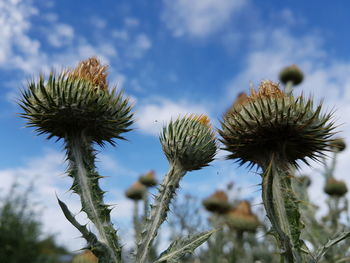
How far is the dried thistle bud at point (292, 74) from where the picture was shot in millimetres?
12398

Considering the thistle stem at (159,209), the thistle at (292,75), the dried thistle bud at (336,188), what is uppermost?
the thistle at (292,75)

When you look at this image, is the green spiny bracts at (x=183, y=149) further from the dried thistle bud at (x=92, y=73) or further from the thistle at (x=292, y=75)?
the thistle at (x=292, y=75)

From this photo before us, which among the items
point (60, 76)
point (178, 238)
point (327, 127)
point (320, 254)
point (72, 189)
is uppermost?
point (60, 76)

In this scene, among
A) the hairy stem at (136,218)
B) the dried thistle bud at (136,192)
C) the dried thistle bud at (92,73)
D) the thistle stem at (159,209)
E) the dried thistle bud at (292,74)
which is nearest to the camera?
the thistle stem at (159,209)

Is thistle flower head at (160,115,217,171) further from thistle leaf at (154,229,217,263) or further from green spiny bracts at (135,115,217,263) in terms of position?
thistle leaf at (154,229,217,263)

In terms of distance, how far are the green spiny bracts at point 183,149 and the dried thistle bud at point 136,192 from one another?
11023mm

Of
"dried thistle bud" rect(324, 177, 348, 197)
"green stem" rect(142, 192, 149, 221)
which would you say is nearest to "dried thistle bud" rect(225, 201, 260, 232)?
"green stem" rect(142, 192, 149, 221)

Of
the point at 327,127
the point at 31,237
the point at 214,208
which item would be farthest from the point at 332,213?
the point at 31,237

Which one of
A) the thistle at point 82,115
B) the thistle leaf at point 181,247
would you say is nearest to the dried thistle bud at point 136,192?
the thistle at point 82,115

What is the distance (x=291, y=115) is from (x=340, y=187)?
1007 centimetres

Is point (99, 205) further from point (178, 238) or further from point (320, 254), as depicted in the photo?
point (320, 254)

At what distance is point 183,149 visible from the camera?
4.40m

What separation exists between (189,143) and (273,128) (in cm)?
99

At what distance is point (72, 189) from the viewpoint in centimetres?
405
